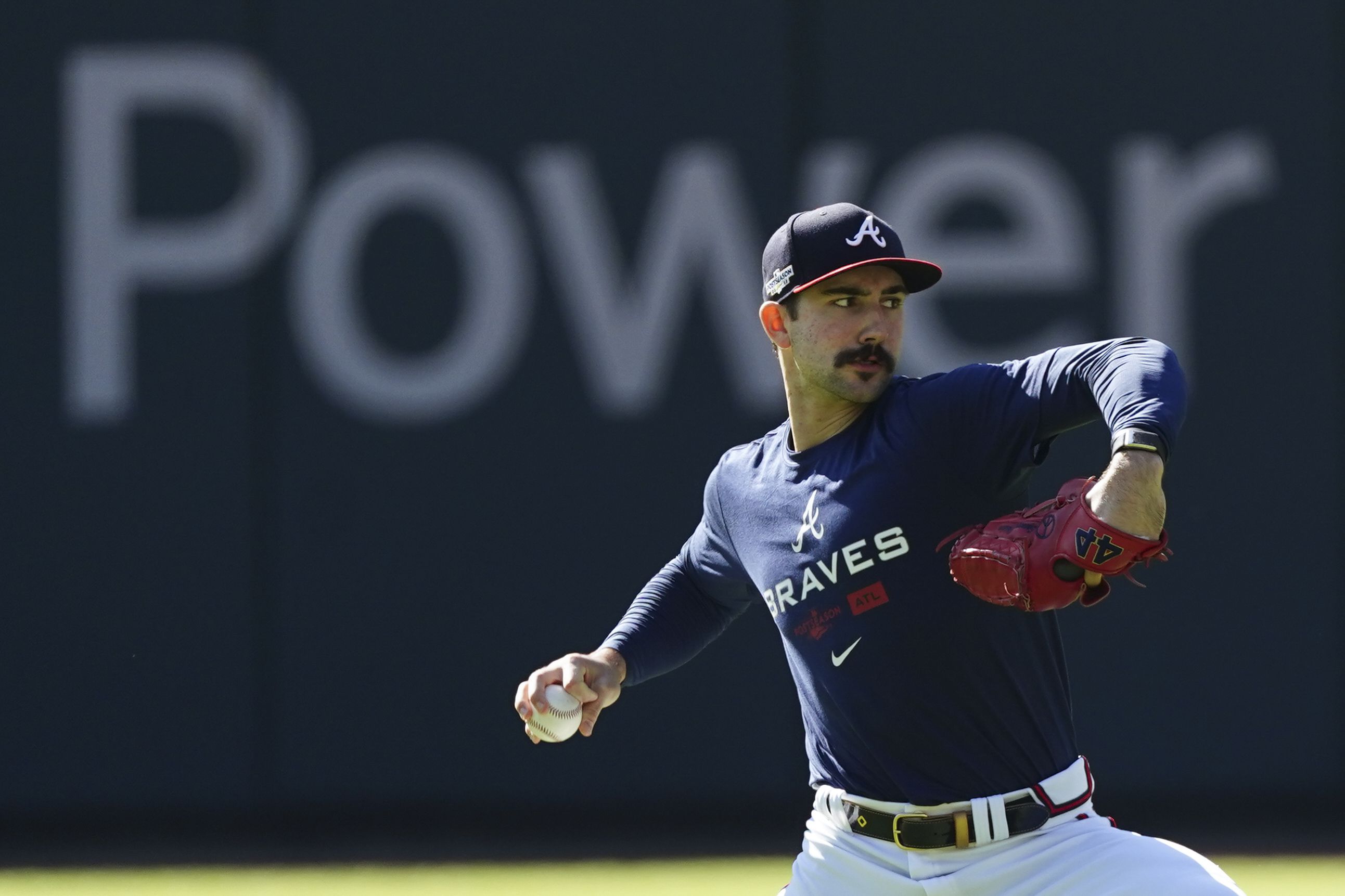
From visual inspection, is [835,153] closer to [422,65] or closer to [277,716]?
[422,65]

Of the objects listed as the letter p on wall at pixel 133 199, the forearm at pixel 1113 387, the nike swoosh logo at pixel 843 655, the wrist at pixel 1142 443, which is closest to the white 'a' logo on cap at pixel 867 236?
the forearm at pixel 1113 387

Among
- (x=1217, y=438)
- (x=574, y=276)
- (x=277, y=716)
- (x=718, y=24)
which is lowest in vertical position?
(x=277, y=716)

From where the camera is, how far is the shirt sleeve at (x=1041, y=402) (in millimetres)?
2652

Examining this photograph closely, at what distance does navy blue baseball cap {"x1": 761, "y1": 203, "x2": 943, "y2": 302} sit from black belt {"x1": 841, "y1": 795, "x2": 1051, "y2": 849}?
97 centimetres

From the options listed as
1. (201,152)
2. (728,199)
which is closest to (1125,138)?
(728,199)

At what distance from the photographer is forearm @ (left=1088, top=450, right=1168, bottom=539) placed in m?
2.56

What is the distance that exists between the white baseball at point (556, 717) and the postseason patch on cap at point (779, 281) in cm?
87

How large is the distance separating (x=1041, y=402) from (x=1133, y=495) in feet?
1.45

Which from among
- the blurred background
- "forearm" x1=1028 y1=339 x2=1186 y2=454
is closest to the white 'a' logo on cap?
"forearm" x1=1028 y1=339 x2=1186 y2=454

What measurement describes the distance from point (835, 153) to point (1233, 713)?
9.70 ft

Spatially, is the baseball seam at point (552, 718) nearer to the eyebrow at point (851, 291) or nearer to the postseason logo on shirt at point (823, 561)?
the postseason logo on shirt at point (823, 561)

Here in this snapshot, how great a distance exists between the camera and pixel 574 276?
25.0 feet

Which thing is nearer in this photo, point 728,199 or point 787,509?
point 787,509

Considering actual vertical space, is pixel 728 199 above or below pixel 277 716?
above
